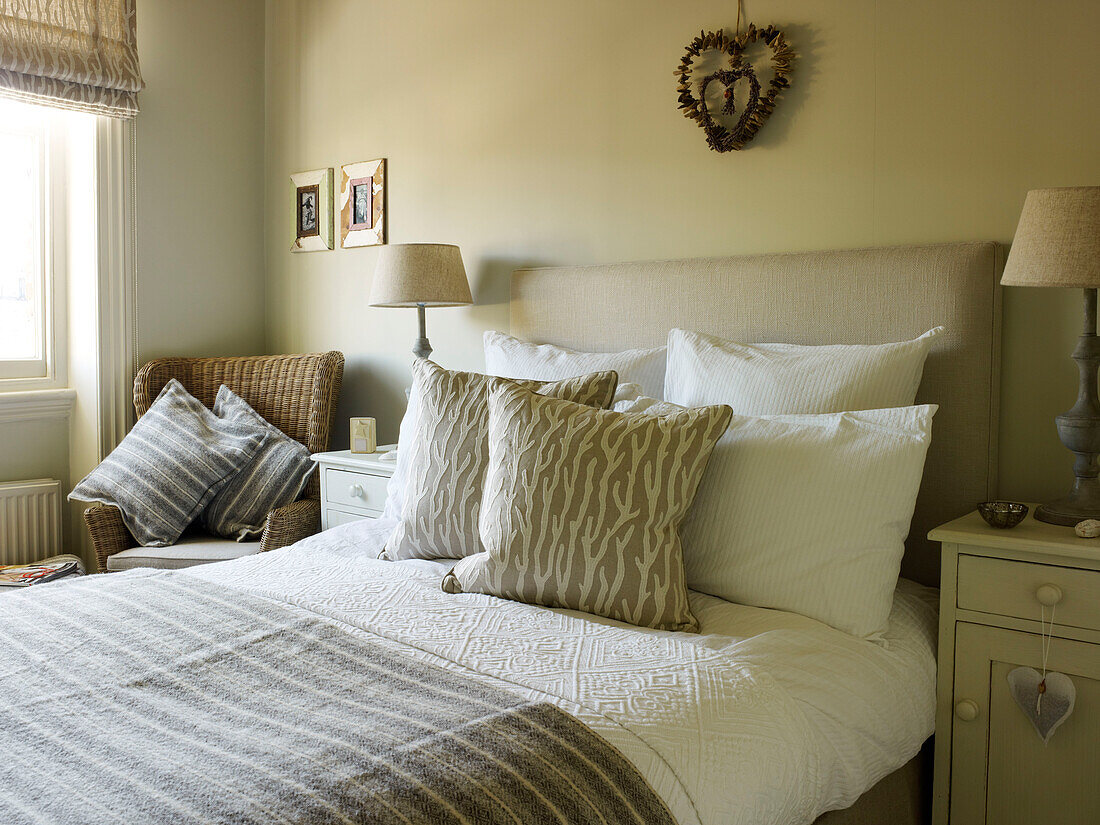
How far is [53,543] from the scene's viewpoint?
135 inches

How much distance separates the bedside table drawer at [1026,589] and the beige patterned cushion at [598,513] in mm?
529

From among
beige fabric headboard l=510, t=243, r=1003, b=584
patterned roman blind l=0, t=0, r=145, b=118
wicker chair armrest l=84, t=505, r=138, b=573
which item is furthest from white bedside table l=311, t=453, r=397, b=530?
patterned roman blind l=0, t=0, r=145, b=118

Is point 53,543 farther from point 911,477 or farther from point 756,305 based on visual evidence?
point 911,477

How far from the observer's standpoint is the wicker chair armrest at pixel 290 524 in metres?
2.87

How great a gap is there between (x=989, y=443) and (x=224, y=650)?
1.59 metres

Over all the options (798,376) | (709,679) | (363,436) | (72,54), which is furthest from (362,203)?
(709,679)

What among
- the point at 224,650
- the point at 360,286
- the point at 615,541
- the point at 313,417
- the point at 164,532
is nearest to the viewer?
the point at 224,650

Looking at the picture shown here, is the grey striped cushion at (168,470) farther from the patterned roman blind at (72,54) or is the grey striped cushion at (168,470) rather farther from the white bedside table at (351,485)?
the patterned roman blind at (72,54)

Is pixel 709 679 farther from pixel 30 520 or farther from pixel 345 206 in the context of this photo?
pixel 30 520

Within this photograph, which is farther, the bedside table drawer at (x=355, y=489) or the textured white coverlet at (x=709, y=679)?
the bedside table drawer at (x=355, y=489)

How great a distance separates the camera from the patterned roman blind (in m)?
3.08

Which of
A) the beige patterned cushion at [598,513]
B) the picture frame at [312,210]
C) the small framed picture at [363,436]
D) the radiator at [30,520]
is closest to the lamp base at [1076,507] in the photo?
the beige patterned cushion at [598,513]

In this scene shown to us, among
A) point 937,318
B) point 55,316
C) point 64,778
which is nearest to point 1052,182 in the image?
point 937,318

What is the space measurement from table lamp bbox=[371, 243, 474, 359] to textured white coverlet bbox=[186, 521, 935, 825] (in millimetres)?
1168
